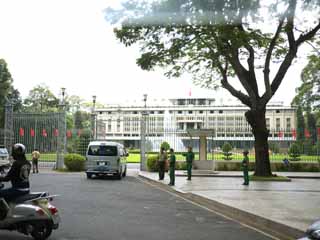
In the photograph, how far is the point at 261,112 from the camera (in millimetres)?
24453

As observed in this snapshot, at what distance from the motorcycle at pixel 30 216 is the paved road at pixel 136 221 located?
312mm

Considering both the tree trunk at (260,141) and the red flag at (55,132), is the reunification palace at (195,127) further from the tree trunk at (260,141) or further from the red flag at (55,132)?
the tree trunk at (260,141)

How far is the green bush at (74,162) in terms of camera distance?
30.5m

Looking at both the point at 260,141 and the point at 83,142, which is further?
the point at 83,142

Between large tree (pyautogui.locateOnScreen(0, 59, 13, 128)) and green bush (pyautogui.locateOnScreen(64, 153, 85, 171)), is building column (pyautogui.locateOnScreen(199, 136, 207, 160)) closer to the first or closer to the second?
green bush (pyautogui.locateOnScreen(64, 153, 85, 171))

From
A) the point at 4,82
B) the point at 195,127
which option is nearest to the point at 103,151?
the point at 195,127

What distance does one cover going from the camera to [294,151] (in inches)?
1312

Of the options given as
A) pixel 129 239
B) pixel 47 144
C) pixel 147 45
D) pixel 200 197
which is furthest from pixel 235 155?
pixel 129 239

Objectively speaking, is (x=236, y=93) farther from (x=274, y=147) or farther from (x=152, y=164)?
(x=274, y=147)

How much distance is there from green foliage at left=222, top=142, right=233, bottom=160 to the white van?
38.3 feet

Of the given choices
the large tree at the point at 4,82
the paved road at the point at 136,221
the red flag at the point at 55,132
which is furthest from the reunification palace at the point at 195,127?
the paved road at the point at 136,221

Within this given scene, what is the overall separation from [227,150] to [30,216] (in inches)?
1094

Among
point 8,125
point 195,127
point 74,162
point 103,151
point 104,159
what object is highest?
point 195,127

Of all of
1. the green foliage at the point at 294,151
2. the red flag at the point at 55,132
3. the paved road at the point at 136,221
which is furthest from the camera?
the green foliage at the point at 294,151
